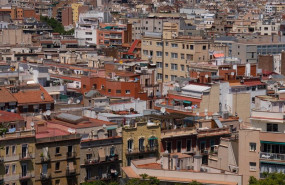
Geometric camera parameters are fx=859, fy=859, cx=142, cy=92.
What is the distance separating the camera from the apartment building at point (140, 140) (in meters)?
51.1

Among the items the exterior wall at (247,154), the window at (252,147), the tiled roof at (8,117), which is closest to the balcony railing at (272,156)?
the exterior wall at (247,154)

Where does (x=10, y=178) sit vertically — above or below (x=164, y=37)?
below

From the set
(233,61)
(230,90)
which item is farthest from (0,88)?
(233,61)

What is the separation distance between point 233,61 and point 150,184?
39.0 metres

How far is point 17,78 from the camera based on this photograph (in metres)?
70.9

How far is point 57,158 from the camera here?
48.8m

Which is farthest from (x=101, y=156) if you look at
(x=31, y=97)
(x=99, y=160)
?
(x=31, y=97)

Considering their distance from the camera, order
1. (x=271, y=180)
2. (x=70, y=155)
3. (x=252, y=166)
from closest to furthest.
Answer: (x=271, y=180)
(x=252, y=166)
(x=70, y=155)

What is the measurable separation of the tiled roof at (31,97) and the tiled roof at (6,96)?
59cm

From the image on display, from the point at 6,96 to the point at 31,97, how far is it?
2.25 meters

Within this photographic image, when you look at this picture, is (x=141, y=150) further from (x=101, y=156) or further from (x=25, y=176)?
(x=25, y=176)

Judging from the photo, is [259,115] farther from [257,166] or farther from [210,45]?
[210,45]

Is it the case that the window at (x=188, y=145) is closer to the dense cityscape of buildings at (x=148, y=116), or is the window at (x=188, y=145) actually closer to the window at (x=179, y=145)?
the dense cityscape of buildings at (x=148, y=116)

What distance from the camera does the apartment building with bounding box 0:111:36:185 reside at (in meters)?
47.1
